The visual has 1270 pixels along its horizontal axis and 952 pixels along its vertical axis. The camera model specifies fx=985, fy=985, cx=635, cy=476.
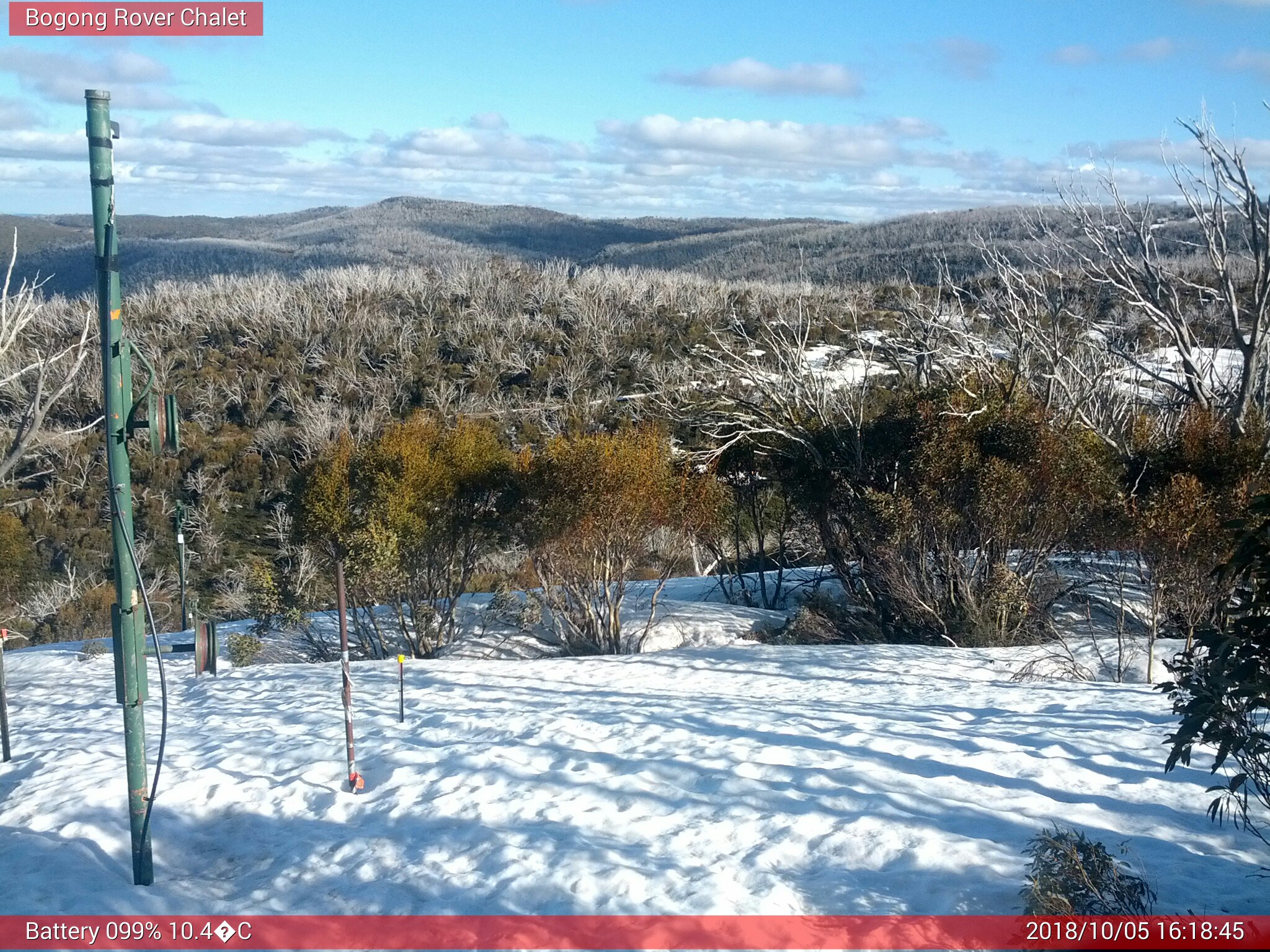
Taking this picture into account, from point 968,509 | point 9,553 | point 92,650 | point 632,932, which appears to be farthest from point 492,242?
point 632,932

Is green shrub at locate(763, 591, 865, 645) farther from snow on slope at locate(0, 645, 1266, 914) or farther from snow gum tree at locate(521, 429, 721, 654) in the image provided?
snow on slope at locate(0, 645, 1266, 914)

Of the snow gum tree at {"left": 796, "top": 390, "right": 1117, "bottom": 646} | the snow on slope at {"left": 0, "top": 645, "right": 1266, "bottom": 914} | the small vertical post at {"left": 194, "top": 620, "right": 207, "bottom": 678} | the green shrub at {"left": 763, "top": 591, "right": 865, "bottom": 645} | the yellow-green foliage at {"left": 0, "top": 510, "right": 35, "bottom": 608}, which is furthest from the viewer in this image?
the yellow-green foliage at {"left": 0, "top": 510, "right": 35, "bottom": 608}

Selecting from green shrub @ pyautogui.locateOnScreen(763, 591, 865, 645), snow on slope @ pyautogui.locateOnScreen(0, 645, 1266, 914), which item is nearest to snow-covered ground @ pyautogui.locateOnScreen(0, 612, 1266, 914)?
snow on slope @ pyautogui.locateOnScreen(0, 645, 1266, 914)

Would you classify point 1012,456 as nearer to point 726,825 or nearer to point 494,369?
point 726,825

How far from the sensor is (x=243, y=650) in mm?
12805

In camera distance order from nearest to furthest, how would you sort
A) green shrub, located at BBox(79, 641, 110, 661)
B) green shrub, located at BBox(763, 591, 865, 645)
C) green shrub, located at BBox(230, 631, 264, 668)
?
green shrub, located at BBox(230, 631, 264, 668) < green shrub, located at BBox(79, 641, 110, 661) < green shrub, located at BBox(763, 591, 865, 645)

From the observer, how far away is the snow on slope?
16.3ft

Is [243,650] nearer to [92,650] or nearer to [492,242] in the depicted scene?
[92,650]

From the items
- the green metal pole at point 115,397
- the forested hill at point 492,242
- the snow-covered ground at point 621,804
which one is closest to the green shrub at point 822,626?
the snow-covered ground at point 621,804

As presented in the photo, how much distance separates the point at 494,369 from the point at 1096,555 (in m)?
26.4

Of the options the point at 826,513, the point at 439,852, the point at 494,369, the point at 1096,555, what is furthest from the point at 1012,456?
the point at 494,369

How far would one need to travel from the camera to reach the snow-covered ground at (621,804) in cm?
498

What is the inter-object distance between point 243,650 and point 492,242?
257 ft

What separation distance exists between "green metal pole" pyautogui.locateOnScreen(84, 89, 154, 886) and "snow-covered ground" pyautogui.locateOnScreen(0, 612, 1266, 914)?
137 centimetres
